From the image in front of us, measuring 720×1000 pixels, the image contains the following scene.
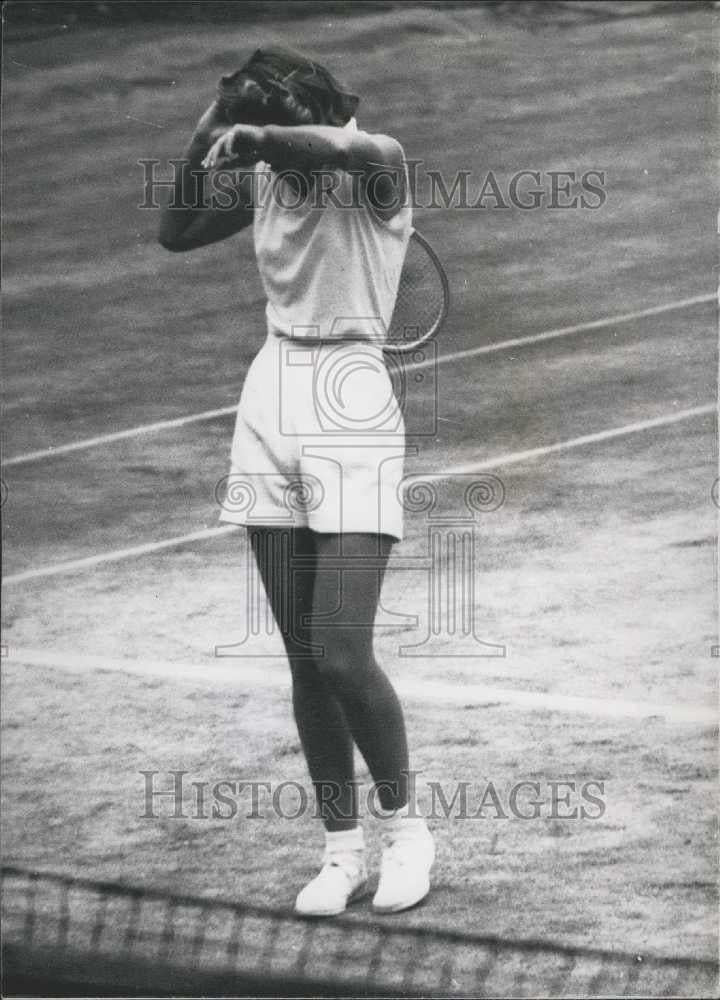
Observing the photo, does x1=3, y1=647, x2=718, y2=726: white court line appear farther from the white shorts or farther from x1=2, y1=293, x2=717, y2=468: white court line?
the white shorts

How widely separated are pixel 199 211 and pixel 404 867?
61.3 inches

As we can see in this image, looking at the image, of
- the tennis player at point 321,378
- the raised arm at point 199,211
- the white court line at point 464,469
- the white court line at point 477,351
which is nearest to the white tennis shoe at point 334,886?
the tennis player at point 321,378

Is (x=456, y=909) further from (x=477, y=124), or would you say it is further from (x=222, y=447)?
(x=477, y=124)

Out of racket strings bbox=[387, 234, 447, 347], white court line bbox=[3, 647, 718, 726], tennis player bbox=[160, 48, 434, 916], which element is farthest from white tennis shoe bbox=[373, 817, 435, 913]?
racket strings bbox=[387, 234, 447, 347]

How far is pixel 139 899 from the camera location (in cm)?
439

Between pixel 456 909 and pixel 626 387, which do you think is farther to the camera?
pixel 626 387

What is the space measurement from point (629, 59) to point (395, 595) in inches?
57.9

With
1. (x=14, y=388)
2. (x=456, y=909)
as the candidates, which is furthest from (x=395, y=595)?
(x=14, y=388)

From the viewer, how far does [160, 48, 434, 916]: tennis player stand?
3.89m

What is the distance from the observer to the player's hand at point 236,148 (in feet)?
12.3

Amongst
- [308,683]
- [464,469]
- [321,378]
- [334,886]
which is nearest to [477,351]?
[464,469]

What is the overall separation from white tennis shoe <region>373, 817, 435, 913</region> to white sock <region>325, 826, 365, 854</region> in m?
0.06

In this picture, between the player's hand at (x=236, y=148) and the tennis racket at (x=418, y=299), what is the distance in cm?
56

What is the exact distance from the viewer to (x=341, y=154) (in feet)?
12.6
